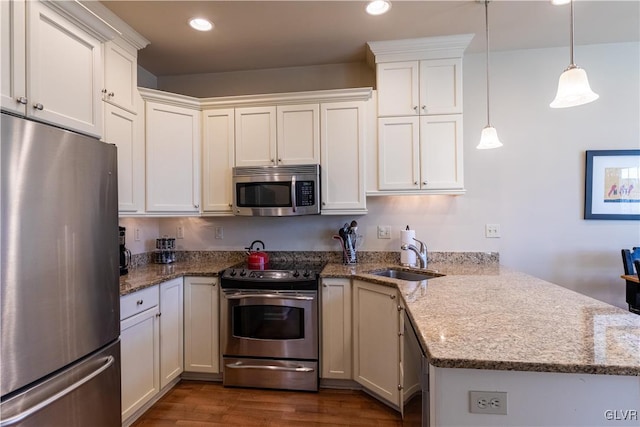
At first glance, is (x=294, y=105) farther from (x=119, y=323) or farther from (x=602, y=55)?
(x=602, y=55)

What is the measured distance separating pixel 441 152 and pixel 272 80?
169cm

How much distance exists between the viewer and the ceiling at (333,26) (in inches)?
77.8

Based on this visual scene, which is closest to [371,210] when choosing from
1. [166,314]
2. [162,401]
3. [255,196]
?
[255,196]

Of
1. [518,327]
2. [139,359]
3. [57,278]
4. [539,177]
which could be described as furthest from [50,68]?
[539,177]

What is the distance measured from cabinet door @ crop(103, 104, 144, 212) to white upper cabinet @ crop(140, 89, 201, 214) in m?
0.07

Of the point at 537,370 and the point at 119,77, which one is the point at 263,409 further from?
the point at 119,77

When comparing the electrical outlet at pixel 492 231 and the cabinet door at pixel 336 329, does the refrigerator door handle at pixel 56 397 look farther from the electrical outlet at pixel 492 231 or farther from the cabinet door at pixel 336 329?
the electrical outlet at pixel 492 231

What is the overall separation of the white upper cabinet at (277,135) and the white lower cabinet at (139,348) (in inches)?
50.8

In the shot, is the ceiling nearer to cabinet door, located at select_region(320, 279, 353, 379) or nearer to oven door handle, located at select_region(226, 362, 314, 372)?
cabinet door, located at select_region(320, 279, 353, 379)

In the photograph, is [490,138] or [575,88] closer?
[575,88]

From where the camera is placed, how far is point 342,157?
8.28ft

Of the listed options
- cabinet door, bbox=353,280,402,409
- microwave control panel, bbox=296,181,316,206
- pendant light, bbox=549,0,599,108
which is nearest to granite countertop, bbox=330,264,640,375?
cabinet door, bbox=353,280,402,409

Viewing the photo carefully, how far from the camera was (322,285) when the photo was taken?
2.31 meters

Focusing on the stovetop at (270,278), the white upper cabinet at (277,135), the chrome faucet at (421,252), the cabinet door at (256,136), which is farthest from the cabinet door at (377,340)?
the cabinet door at (256,136)
